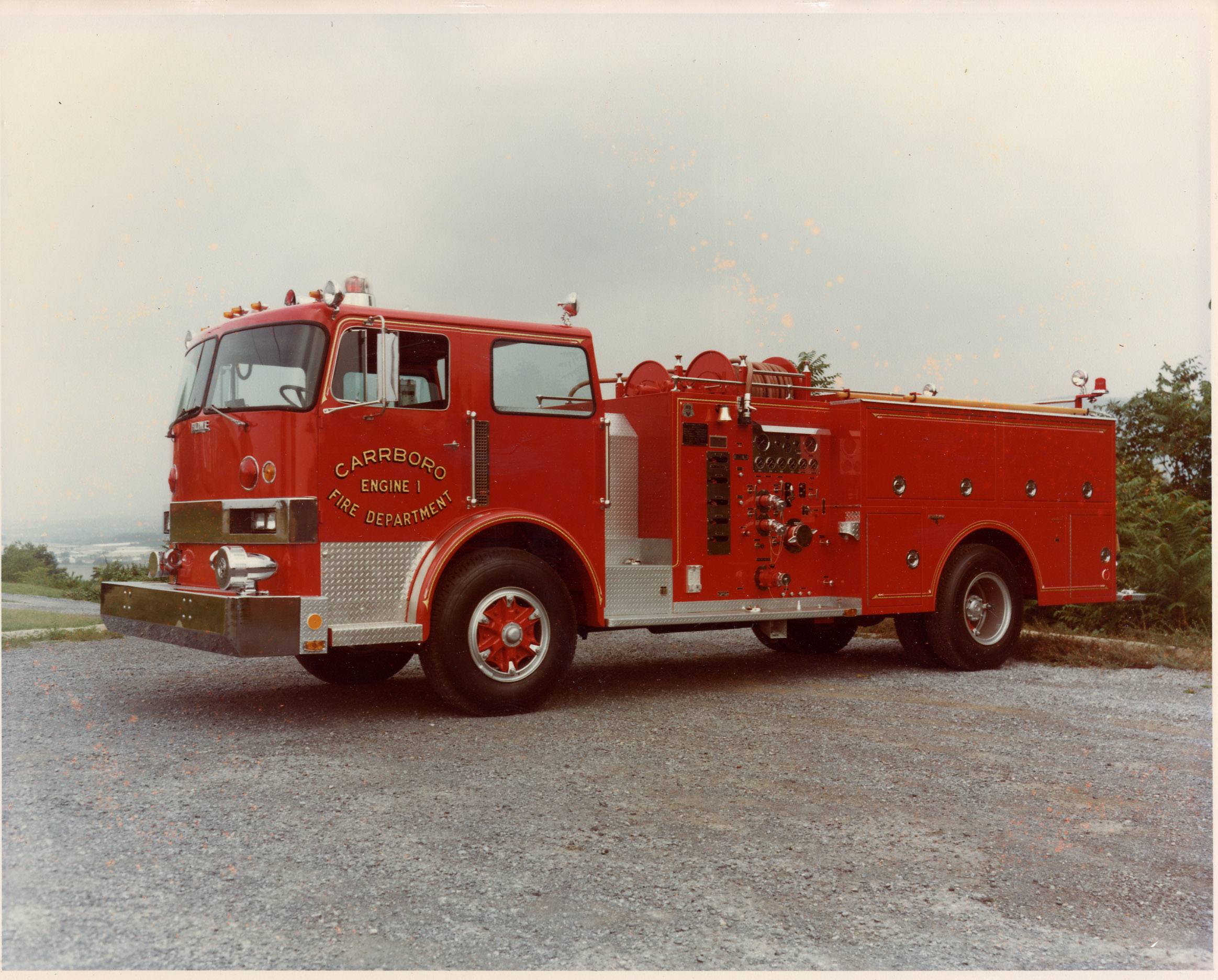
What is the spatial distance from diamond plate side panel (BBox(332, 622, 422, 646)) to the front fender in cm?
6

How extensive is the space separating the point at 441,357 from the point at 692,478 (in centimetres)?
212

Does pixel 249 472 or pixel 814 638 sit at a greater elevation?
pixel 249 472

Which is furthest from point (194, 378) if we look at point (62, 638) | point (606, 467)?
point (62, 638)

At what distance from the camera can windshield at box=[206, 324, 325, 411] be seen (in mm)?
6227

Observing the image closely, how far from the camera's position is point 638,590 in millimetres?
7387

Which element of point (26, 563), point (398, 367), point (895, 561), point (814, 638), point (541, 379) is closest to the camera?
point (398, 367)

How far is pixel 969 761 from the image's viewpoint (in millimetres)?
5602

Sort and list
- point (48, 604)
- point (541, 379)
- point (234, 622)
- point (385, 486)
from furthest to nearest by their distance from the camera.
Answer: point (48, 604) → point (541, 379) → point (385, 486) → point (234, 622)

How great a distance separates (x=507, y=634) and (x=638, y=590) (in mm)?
1199

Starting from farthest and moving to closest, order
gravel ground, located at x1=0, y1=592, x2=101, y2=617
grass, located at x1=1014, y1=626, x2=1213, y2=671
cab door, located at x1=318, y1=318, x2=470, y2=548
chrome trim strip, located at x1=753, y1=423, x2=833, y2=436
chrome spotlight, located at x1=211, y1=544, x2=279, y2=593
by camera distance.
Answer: gravel ground, located at x1=0, y1=592, x2=101, y2=617
grass, located at x1=1014, y1=626, x2=1213, y2=671
chrome trim strip, located at x1=753, y1=423, x2=833, y2=436
cab door, located at x1=318, y1=318, x2=470, y2=548
chrome spotlight, located at x1=211, y1=544, x2=279, y2=593

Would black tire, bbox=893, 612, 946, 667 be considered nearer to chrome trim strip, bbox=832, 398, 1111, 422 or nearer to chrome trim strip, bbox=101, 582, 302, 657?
chrome trim strip, bbox=832, 398, 1111, 422

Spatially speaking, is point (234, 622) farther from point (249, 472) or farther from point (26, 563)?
point (26, 563)

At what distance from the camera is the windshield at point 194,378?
22.3 ft

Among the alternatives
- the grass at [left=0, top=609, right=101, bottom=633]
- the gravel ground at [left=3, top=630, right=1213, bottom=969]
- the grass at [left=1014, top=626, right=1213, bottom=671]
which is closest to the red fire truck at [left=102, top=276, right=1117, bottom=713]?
the gravel ground at [left=3, top=630, right=1213, bottom=969]
